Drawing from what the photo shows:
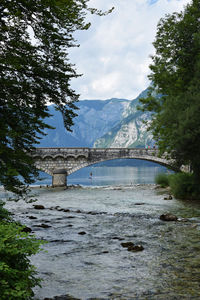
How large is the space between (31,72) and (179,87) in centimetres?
1724

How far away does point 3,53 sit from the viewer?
911cm

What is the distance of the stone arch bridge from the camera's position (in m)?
44.8

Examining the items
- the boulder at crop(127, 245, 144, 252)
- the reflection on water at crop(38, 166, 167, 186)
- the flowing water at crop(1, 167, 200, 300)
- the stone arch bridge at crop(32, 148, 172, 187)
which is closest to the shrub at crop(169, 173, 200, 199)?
the flowing water at crop(1, 167, 200, 300)

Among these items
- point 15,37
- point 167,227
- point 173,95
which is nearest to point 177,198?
point 173,95

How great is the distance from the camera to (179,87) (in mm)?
24391

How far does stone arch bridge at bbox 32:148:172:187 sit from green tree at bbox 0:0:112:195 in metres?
34.3

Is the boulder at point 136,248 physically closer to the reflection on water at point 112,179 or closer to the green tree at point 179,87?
the green tree at point 179,87

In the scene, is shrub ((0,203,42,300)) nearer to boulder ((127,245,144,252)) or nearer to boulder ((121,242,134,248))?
boulder ((127,245,144,252))

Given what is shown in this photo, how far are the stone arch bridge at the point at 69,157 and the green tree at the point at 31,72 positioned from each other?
3428 cm

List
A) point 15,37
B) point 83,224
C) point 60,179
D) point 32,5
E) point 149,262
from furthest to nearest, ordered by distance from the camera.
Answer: point 60,179 < point 83,224 < point 15,37 < point 32,5 < point 149,262

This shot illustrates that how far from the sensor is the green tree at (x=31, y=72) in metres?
8.88

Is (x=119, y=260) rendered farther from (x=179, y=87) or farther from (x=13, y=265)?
(x=179, y=87)

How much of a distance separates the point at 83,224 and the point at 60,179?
102 feet

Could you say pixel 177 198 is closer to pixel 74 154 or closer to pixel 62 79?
pixel 62 79
